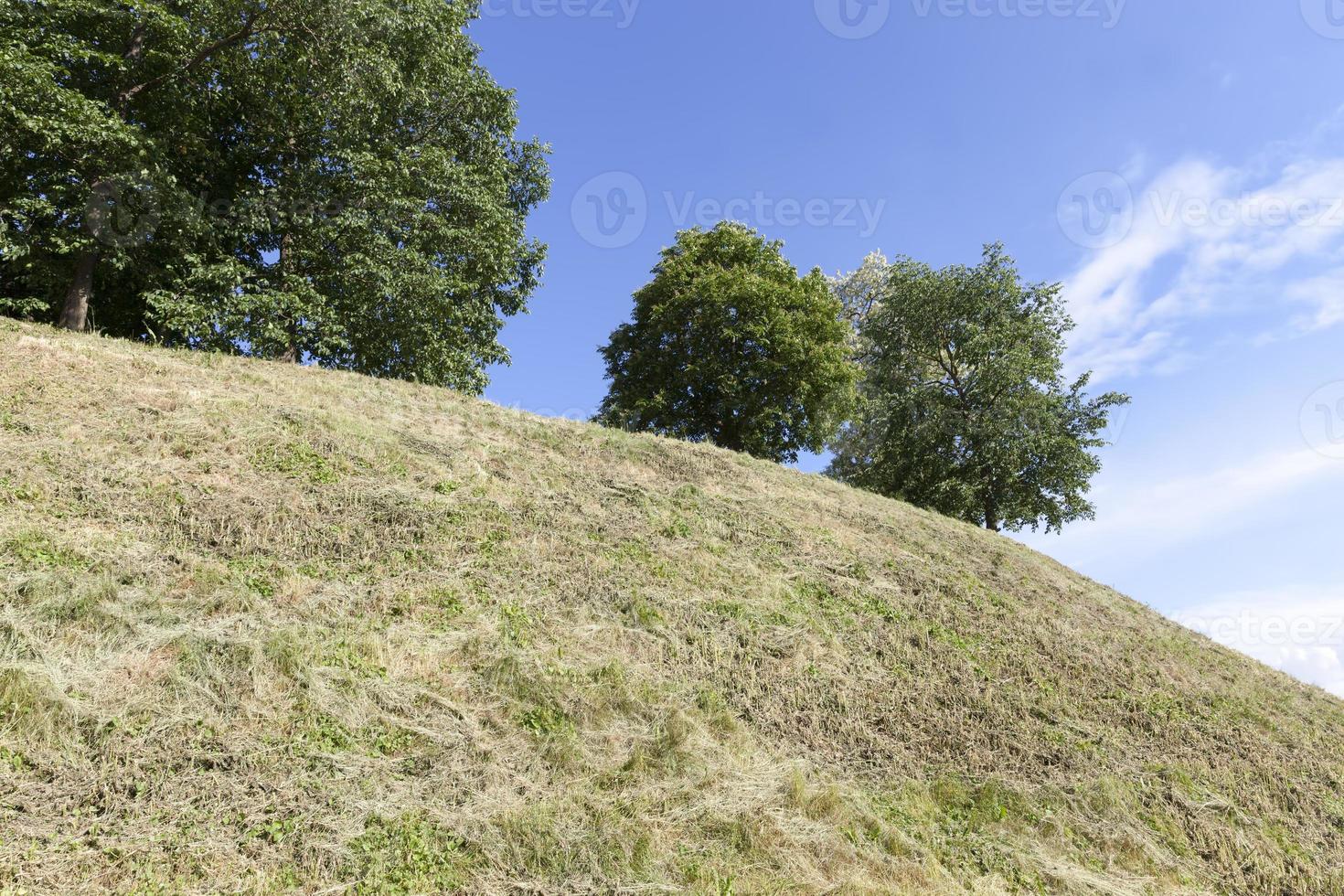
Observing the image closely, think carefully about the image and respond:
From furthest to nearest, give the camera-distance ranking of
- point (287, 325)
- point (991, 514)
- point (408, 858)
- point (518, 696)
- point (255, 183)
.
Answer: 1. point (991, 514)
2. point (255, 183)
3. point (287, 325)
4. point (518, 696)
5. point (408, 858)

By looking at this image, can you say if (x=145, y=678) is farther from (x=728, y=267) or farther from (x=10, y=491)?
(x=728, y=267)

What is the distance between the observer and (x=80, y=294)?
16594 mm

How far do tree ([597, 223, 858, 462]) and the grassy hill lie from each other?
15896mm

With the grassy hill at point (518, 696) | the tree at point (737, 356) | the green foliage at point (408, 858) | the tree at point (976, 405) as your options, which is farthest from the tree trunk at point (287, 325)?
the tree at point (976, 405)

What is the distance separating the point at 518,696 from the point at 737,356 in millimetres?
23556

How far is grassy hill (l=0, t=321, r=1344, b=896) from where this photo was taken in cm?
523

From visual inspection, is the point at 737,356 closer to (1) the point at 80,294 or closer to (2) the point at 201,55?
(2) the point at 201,55

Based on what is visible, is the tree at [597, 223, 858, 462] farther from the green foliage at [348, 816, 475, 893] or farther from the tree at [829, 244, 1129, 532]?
the green foliage at [348, 816, 475, 893]

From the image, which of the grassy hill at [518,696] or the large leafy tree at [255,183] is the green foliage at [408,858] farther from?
the large leafy tree at [255,183]

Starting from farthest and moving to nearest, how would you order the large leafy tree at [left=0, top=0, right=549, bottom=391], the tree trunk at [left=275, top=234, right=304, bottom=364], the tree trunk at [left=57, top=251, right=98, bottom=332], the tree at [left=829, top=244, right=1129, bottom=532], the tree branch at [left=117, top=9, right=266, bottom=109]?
1. the tree at [left=829, top=244, right=1129, bottom=532]
2. the tree trunk at [left=275, top=234, right=304, bottom=364]
3. the tree branch at [left=117, top=9, right=266, bottom=109]
4. the tree trunk at [left=57, top=251, right=98, bottom=332]
5. the large leafy tree at [left=0, top=0, right=549, bottom=391]

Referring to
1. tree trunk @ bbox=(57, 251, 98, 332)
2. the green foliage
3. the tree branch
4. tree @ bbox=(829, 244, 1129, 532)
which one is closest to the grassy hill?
the green foliage

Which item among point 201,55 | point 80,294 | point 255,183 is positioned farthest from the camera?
point 255,183

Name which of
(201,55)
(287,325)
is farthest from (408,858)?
(201,55)

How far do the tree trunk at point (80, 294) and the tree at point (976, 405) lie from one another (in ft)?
95.9
